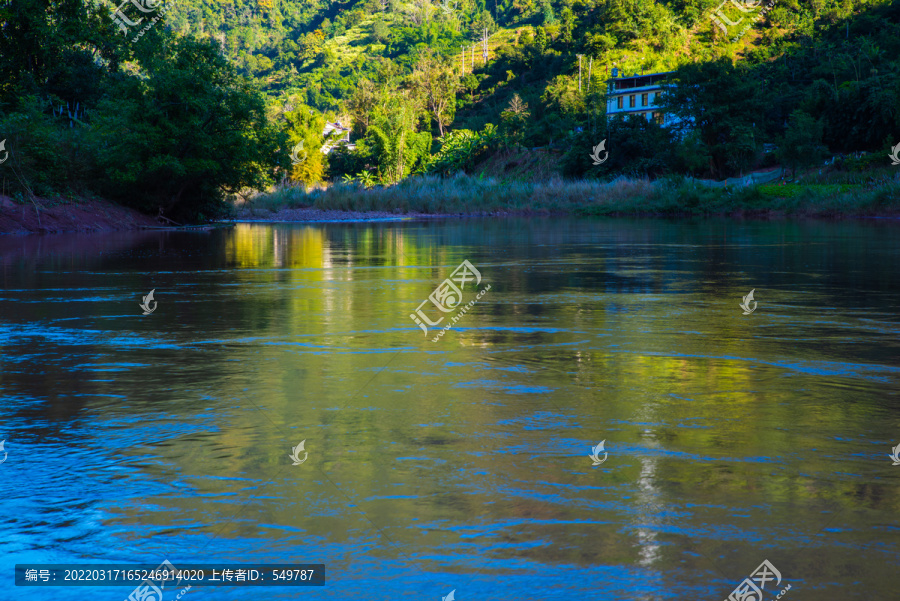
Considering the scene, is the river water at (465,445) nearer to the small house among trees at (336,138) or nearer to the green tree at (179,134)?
the green tree at (179,134)

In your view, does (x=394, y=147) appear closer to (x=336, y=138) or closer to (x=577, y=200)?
(x=336, y=138)

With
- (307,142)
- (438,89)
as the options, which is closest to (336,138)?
(438,89)

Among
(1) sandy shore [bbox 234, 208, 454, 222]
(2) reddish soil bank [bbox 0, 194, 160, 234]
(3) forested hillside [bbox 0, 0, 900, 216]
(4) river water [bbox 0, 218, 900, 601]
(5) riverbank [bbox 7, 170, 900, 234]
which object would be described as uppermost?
(3) forested hillside [bbox 0, 0, 900, 216]

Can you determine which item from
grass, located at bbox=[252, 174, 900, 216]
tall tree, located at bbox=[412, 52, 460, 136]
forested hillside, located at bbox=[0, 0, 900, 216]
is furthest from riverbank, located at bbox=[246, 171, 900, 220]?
tall tree, located at bbox=[412, 52, 460, 136]

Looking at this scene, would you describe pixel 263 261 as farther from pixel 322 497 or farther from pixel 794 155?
pixel 794 155

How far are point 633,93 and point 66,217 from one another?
2799 inches

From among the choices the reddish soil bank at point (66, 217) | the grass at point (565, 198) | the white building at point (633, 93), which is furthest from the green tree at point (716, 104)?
the reddish soil bank at point (66, 217)

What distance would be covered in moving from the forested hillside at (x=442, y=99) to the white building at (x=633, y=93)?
6.32 feet

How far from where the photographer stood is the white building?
286ft

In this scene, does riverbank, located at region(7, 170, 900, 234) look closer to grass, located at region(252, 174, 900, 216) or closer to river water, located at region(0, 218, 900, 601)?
grass, located at region(252, 174, 900, 216)

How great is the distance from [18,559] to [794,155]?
188 feet

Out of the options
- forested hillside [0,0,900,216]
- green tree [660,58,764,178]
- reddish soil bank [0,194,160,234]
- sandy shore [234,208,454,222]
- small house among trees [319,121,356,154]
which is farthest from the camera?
small house among trees [319,121,356,154]

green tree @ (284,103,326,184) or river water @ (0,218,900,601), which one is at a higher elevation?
green tree @ (284,103,326,184)

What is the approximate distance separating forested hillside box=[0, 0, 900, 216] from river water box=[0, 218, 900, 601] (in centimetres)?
2179
